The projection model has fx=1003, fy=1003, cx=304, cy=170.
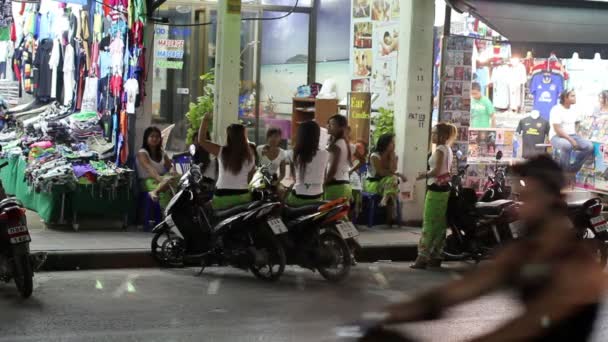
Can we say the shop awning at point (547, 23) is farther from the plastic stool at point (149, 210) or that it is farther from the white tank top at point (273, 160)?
the plastic stool at point (149, 210)

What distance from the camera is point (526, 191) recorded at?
4699 mm

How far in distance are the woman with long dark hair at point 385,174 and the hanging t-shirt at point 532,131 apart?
9.60 feet

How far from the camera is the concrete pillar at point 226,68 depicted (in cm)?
1230

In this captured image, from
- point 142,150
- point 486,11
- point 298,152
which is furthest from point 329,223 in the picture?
point 486,11

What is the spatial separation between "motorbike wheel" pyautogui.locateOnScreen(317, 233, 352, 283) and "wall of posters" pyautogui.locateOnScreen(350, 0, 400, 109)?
4615 mm

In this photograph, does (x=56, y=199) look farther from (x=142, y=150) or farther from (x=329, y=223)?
(x=329, y=223)

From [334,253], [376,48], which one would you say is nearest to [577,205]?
[334,253]

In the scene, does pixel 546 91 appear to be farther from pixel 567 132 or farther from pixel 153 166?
pixel 153 166

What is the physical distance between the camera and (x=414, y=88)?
13.5m

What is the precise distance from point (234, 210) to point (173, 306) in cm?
165

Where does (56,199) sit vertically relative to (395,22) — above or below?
below

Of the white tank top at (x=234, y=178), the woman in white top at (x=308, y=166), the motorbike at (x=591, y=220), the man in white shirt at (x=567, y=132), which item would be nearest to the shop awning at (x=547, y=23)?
the man in white shirt at (x=567, y=132)

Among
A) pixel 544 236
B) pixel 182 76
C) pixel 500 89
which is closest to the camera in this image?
pixel 544 236

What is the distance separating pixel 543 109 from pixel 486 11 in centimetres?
256
